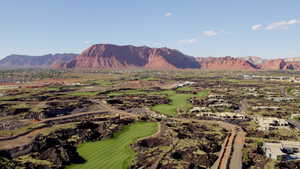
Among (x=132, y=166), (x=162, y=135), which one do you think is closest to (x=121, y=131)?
(x=162, y=135)

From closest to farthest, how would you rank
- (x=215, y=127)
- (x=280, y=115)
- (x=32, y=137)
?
(x=32, y=137) → (x=215, y=127) → (x=280, y=115)

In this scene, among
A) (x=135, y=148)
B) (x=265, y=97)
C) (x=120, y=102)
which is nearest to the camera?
(x=135, y=148)

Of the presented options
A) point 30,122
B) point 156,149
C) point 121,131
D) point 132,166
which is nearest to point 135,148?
point 156,149

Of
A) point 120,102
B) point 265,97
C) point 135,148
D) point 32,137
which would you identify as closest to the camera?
point 135,148

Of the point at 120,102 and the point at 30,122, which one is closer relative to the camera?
the point at 30,122

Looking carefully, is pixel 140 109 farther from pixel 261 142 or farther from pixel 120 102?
pixel 261 142

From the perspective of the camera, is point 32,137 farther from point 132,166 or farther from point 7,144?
point 132,166
